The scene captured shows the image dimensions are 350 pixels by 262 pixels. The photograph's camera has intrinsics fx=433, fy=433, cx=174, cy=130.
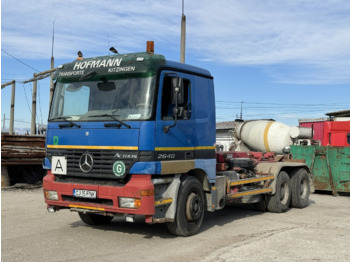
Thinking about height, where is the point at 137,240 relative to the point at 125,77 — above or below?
below

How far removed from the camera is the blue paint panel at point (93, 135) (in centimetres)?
654

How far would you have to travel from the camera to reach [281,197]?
10727 millimetres

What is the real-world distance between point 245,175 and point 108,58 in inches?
168

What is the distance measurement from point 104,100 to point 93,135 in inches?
23.3

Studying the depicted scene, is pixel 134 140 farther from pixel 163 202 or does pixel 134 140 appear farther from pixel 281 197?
pixel 281 197

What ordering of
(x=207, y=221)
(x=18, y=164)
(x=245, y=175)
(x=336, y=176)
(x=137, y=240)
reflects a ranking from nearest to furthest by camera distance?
(x=137, y=240), (x=207, y=221), (x=245, y=175), (x=336, y=176), (x=18, y=164)

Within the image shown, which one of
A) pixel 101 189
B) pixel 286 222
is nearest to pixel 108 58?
pixel 101 189

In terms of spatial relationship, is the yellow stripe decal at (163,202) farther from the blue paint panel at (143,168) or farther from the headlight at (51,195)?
the headlight at (51,195)

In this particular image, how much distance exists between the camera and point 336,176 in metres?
13.7

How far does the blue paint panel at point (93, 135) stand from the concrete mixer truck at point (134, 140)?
0.05 feet

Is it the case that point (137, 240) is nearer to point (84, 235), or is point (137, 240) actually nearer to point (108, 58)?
point (84, 235)

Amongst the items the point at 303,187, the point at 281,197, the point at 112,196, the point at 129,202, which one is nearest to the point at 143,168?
the point at 129,202

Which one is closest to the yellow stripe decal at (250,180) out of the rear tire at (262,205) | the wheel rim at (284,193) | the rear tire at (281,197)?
the rear tire at (281,197)

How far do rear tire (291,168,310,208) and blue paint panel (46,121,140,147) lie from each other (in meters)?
6.08
